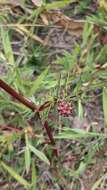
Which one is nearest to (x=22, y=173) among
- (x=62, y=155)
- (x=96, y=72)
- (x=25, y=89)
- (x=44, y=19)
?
(x=62, y=155)

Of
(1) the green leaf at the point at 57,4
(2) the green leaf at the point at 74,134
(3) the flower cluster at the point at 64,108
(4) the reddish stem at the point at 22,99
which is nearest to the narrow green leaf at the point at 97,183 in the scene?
(2) the green leaf at the point at 74,134

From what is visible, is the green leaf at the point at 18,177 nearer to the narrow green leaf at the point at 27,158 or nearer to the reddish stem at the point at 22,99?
the narrow green leaf at the point at 27,158

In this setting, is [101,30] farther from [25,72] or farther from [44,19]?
[25,72]

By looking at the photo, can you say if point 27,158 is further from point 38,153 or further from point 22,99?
point 22,99

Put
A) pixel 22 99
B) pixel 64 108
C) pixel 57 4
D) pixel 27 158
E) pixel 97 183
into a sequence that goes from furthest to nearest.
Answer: pixel 57 4 → pixel 97 183 → pixel 27 158 → pixel 22 99 → pixel 64 108

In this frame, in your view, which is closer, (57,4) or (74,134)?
(74,134)

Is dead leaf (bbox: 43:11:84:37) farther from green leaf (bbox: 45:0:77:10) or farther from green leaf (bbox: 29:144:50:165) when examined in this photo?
green leaf (bbox: 29:144:50:165)

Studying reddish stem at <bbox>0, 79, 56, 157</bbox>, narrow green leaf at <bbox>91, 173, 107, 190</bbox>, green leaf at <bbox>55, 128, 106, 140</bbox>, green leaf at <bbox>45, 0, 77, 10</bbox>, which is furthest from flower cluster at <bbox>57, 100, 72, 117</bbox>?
green leaf at <bbox>45, 0, 77, 10</bbox>

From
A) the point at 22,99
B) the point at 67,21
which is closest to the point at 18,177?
the point at 22,99

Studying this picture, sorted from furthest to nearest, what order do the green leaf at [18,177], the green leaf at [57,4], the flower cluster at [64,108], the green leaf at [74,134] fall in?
the green leaf at [57,4]
the green leaf at [18,177]
the green leaf at [74,134]
the flower cluster at [64,108]

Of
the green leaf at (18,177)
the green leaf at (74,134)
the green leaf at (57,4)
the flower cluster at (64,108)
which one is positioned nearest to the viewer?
the flower cluster at (64,108)

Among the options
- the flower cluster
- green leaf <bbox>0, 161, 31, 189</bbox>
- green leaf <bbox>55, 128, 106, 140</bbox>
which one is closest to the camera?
the flower cluster
